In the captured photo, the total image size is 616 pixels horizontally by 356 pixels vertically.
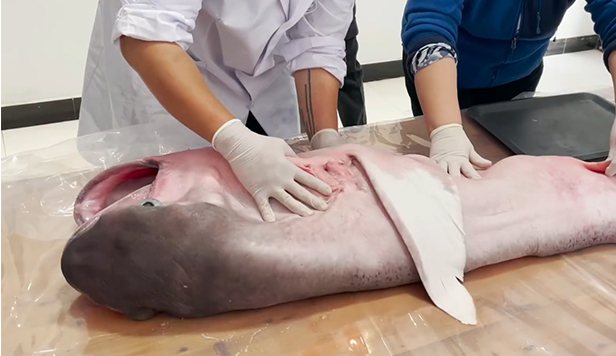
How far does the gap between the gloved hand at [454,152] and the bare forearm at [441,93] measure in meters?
0.03

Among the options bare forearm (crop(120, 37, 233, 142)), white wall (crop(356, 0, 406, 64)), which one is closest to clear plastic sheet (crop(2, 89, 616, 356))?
bare forearm (crop(120, 37, 233, 142))

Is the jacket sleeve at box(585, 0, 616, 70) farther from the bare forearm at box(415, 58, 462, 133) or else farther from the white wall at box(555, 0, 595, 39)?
the white wall at box(555, 0, 595, 39)

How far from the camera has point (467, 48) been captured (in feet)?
4.96

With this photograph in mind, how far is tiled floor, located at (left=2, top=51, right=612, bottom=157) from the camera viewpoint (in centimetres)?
272

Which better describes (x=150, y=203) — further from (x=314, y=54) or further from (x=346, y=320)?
(x=314, y=54)

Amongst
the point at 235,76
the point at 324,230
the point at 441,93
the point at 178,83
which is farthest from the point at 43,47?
the point at 324,230

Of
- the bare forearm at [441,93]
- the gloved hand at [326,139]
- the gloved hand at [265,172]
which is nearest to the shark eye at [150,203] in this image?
the gloved hand at [265,172]

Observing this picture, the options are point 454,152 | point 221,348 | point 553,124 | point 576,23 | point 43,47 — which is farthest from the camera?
point 576,23

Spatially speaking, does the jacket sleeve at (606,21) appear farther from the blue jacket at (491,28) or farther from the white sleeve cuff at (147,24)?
the white sleeve cuff at (147,24)

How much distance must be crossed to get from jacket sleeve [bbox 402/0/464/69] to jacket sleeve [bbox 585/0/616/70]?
350mm

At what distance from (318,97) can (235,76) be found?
207mm

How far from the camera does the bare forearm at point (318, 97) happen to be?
1383 mm

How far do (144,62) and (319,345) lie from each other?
60 centimetres

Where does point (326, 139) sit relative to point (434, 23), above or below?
below
